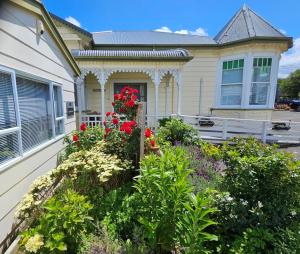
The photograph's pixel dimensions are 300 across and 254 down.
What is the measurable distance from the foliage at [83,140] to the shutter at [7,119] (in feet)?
5.11

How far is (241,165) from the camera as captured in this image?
85.3 inches

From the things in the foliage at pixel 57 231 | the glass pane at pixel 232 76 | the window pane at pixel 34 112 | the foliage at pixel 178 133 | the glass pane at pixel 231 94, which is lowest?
the foliage at pixel 57 231

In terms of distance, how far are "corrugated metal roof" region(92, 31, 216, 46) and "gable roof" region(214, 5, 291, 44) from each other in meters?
0.87

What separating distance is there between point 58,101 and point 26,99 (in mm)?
1457

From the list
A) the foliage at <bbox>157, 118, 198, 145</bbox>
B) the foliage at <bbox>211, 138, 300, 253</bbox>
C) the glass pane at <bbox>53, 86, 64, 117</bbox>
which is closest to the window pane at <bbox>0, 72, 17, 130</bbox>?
the glass pane at <bbox>53, 86, 64, 117</bbox>

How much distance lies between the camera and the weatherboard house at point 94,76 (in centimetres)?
248

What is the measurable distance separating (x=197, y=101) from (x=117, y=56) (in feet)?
15.9

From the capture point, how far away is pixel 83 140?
423 centimetres

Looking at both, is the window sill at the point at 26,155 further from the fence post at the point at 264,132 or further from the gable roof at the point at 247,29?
the gable roof at the point at 247,29

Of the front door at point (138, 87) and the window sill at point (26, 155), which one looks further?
the front door at point (138, 87)

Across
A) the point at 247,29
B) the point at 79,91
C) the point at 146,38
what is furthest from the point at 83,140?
the point at 247,29

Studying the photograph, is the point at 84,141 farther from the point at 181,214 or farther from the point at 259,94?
the point at 259,94

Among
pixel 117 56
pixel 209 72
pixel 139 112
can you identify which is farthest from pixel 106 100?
pixel 139 112

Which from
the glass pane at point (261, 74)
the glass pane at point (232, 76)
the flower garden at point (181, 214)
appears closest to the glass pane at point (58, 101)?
the flower garden at point (181, 214)
